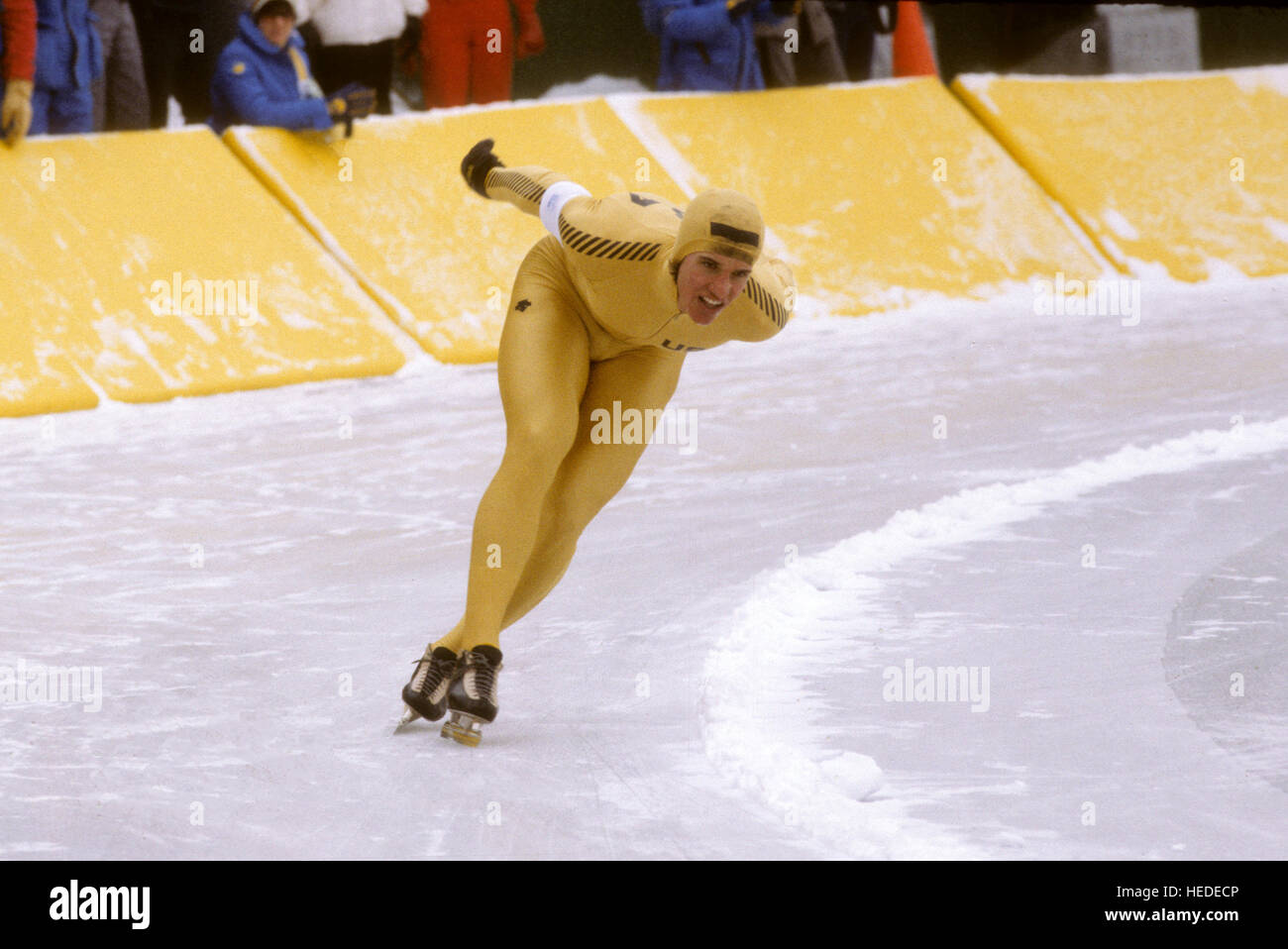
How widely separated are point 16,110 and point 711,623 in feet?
14.3

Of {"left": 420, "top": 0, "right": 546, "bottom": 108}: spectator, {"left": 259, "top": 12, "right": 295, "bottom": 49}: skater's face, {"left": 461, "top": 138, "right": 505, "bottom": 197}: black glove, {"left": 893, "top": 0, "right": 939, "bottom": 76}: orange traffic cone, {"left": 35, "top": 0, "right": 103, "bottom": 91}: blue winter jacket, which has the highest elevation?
{"left": 893, "top": 0, "right": 939, "bottom": 76}: orange traffic cone

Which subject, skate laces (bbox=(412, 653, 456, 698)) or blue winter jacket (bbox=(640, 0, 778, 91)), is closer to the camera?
skate laces (bbox=(412, 653, 456, 698))

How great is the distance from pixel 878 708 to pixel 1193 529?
203cm

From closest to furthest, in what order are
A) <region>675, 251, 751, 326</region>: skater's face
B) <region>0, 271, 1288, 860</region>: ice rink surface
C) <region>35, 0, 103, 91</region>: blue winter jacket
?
<region>0, 271, 1288, 860</region>: ice rink surface
<region>675, 251, 751, 326</region>: skater's face
<region>35, 0, 103, 91</region>: blue winter jacket

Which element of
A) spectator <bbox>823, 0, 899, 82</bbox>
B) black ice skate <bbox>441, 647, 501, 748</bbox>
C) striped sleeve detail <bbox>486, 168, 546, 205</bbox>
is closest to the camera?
black ice skate <bbox>441, 647, 501, 748</bbox>

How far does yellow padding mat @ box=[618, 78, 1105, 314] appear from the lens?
378 inches

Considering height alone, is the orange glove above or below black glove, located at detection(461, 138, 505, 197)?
above

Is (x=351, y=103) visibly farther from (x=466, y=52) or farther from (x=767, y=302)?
(x=767, y=302)

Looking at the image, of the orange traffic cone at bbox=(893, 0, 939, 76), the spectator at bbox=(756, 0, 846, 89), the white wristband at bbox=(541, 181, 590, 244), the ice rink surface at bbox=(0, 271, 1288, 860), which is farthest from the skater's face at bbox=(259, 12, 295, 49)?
the white wristband at bbox=(541, 181, 590, 244)

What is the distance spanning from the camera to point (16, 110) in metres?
7.87

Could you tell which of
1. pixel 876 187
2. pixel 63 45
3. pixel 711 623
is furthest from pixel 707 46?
pixel 711 623

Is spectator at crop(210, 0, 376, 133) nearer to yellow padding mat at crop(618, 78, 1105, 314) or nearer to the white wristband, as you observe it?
yellow padding mat at crop(618, 78, 1105, 314)

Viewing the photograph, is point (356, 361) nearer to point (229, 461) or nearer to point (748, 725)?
point (229, 461)

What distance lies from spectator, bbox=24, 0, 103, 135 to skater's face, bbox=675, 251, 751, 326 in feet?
16.2
